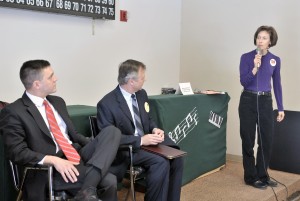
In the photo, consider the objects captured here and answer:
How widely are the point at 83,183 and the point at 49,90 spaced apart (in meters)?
0.59

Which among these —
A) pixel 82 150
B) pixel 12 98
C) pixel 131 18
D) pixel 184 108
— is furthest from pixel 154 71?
pixel 82 150

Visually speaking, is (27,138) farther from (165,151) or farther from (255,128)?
(255,128)

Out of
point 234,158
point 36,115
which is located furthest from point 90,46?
point 234,158

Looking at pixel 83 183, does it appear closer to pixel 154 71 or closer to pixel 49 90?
pixel 49 90

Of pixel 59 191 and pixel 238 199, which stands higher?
pixel 59 191

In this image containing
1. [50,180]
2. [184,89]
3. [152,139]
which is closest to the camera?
[50,180]

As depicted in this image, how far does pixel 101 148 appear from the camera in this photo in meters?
2.30

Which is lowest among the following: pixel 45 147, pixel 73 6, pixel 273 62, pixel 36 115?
pixel 45 147

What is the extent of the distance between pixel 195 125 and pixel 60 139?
5.56 ft

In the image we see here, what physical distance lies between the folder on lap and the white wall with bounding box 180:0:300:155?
7.05 ft

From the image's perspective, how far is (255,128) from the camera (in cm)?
350

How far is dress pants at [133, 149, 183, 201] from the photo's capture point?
2.66 meters

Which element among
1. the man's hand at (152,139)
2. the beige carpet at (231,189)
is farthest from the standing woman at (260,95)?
the man's hand at (152,139)

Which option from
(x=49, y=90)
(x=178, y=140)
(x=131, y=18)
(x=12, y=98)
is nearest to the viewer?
(x=49, y=90)
